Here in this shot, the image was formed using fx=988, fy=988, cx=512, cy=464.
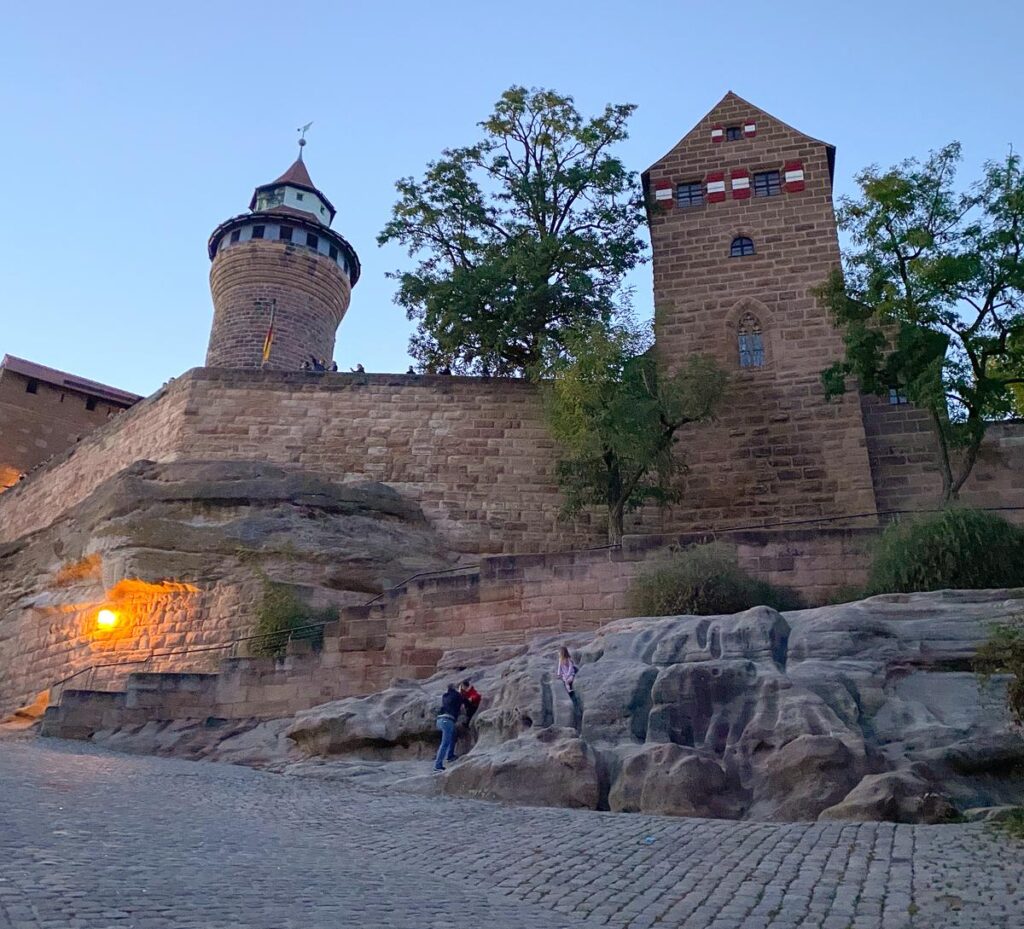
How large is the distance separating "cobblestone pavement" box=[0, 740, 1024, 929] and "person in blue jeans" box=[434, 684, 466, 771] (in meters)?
1.77

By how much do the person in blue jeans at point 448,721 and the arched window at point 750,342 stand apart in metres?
10.8

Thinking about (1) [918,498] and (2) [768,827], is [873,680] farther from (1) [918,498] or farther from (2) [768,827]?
(1) [918,498]

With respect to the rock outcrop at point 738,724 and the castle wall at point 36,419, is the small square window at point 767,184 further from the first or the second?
the castle wall at point 36,419

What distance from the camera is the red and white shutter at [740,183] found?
20469mm

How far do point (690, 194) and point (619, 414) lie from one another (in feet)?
24.3

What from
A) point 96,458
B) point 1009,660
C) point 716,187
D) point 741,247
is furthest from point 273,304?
point 1009,660

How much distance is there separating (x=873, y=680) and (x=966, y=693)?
785mm

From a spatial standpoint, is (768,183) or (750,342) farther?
(768,183)

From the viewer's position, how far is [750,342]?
62.6 feet

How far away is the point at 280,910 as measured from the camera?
14.1 ft

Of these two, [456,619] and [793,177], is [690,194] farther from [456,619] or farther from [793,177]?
[456,619]

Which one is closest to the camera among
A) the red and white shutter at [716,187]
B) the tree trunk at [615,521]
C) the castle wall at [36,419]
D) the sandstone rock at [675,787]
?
the sandstone rock at [675,787]

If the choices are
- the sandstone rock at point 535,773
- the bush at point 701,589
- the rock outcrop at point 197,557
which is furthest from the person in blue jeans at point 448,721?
the rock outcrop at point 197,557

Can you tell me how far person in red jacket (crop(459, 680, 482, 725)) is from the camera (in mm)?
10234
